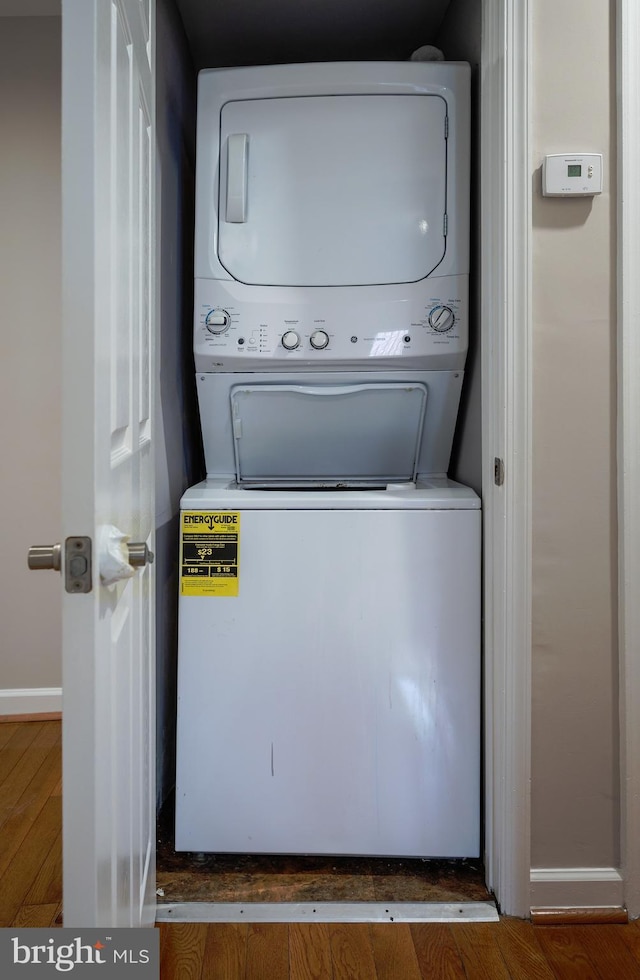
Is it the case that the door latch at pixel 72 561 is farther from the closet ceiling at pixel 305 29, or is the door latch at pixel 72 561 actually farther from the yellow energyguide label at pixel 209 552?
the closet ceiling at pixel 305 29

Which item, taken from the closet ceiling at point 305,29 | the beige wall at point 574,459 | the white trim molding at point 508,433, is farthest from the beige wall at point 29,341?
the beige wall at point 574,459

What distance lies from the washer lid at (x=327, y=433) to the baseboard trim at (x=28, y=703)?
3.76ft

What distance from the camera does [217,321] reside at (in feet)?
5.46

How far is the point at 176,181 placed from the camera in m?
1.83

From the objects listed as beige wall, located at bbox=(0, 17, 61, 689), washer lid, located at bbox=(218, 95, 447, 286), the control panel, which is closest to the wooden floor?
beige wall, located at bbox=(0, 17, 61, 689)

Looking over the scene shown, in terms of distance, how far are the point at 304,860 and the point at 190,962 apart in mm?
362

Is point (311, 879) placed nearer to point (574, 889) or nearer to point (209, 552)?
point (574, 889)

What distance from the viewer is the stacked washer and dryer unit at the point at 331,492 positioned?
1529 millimetres

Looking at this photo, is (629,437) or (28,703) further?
(28,703)

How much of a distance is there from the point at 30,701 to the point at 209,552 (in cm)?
126

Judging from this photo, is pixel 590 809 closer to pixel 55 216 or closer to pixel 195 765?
pixel 195 765

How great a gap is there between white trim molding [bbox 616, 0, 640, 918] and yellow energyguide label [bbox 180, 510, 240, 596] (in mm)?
830

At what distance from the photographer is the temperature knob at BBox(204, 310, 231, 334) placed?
1664 mm

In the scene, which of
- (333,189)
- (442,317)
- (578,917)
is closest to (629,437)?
(442,317)
